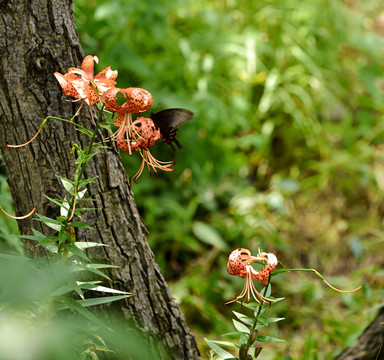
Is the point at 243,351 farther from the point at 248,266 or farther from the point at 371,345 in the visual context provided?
the point at 371,345

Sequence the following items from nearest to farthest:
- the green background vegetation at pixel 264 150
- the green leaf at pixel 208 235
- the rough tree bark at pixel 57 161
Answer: the rough tree bark at pixel 57 161, the green background vegetation at pixel 264 150, the green leaf at pixel 208 235

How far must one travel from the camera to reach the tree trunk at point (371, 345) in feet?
3.42

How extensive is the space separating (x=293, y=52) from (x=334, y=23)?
36 centimetres

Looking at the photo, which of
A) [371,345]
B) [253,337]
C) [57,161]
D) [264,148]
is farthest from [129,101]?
[264,148]

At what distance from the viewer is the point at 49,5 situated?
776mm

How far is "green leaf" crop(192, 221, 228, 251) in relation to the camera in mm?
1928

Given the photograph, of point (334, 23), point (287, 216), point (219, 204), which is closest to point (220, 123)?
point (219, 204)

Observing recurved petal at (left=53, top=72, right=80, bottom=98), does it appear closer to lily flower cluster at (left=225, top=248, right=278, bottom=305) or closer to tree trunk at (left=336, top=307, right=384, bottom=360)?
lily flower cluster at (left=225, top=248, right=278, bottom=305)

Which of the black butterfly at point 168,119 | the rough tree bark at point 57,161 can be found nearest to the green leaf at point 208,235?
the rough tree bark at point 57,161

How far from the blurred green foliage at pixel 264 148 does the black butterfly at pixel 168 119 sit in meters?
0.86

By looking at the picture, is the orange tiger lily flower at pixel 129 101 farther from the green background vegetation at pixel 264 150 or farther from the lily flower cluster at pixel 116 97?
the green background vegetation at pixel 264 150

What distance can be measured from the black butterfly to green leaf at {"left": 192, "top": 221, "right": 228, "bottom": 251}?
49.1 inches

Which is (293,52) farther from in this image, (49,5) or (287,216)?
(49,5)

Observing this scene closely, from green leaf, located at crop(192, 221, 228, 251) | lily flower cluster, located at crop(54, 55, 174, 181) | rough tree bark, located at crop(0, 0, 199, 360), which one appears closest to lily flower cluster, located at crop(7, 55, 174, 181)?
lily flower cluster, located at crop(54, 55, 174, 181)
